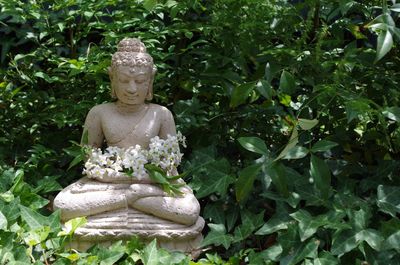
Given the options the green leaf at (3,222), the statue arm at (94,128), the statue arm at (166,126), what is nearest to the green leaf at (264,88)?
the statue arm at (166,126)

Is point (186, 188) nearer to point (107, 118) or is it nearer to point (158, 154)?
point (158, 154)

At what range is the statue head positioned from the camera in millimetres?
2654

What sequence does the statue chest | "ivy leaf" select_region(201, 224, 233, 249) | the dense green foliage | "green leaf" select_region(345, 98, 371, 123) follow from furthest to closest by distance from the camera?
the statue chest, "ivy leaf" select_region(201, 224, 233, 249), the dense green foliage, "green leaf" select_region(345, 98, 371, 123)

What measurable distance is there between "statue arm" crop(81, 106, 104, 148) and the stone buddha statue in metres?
0.02

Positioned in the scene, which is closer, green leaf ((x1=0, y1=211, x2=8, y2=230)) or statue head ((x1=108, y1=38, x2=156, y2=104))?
green leaf ((x1=0, y1=211, x2=8, y2=230))

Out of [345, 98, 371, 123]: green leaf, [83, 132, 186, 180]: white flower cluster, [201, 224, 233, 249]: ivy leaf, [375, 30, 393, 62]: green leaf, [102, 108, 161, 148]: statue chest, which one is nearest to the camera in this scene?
[375, 30, 393, 62]: green leaf

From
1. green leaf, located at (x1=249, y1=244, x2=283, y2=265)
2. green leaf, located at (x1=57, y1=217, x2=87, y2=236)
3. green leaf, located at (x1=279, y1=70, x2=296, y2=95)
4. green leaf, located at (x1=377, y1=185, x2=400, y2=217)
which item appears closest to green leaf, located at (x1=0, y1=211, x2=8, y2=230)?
green leaf, located at (x1=57, y1=217, x2=87, y2=236)

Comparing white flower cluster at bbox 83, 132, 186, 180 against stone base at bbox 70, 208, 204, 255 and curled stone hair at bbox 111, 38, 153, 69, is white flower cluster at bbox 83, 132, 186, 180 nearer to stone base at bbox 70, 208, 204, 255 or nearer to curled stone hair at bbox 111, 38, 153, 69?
stone base at bbox 70, 208, 204, 255

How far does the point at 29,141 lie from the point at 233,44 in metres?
1.25

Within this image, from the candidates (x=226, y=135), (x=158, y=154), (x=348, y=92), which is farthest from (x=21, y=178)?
(x=348, y=92)

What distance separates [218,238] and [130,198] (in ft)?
1.27

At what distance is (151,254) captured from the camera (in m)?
2.34

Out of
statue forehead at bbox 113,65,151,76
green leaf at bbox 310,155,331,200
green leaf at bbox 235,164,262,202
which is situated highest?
statue forehead at bbox 113,65,151,76

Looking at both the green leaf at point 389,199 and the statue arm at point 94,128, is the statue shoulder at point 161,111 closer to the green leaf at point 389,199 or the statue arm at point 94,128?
the statue arm at point 94,128
